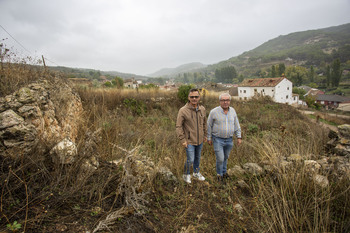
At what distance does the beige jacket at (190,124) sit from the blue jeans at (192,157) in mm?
133

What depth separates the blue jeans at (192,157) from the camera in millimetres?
2848

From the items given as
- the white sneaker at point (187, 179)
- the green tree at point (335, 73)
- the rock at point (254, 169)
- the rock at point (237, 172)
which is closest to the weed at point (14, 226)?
the white sneaker at point (187, 179)

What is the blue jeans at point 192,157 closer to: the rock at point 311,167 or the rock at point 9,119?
the rock at point 311,167

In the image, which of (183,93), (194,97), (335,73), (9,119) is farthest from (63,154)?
(335,73)

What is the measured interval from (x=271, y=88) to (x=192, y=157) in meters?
30.4

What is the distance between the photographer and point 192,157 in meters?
2.87

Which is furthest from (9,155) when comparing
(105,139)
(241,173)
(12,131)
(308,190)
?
(308,190)

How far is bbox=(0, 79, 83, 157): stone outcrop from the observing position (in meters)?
1.95

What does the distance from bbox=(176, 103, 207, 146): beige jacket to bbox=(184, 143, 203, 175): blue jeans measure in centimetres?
13

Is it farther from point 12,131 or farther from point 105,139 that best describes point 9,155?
point 105,139

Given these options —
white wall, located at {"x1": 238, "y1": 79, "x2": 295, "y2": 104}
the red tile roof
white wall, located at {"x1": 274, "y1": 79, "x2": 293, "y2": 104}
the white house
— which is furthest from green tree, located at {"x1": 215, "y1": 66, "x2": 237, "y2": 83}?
the red tile roof

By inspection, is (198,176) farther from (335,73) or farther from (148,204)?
(335,73)

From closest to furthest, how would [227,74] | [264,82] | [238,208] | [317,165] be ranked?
[238,208], [317,165], [264,82], [227,74]

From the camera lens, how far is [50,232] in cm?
138
